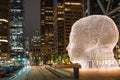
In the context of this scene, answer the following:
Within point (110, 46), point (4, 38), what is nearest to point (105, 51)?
point (110, 46)

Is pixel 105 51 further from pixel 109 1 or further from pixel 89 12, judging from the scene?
pixel 89 12

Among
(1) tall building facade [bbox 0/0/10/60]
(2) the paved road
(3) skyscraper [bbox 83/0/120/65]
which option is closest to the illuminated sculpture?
(2) the paved road

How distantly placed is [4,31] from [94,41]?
441 feet

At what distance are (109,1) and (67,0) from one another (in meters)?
104

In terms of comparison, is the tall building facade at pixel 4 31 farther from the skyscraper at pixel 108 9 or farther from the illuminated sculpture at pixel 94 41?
the illuminated sculpture at pixel 94 41

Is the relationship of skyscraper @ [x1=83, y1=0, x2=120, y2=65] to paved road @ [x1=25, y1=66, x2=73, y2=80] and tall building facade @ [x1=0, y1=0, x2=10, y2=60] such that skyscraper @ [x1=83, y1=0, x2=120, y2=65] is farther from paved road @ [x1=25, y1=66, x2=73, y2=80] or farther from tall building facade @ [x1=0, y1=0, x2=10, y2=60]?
tall building facade @ [x1=0, y1=0, x2=10, y2=60]

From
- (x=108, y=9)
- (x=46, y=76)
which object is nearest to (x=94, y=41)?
(x=46, y=76)

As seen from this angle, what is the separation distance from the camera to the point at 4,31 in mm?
177000

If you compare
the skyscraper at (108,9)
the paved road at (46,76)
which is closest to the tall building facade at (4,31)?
the skyscraper at (108,9)

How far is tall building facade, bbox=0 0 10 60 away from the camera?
17438 centimetres

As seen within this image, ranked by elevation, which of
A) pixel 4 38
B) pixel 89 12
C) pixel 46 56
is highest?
pixel 89 12

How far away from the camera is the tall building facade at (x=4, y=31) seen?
572 feet

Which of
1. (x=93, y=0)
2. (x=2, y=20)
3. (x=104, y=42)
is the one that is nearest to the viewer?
(x=104, y=42)

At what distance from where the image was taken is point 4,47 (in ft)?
580
